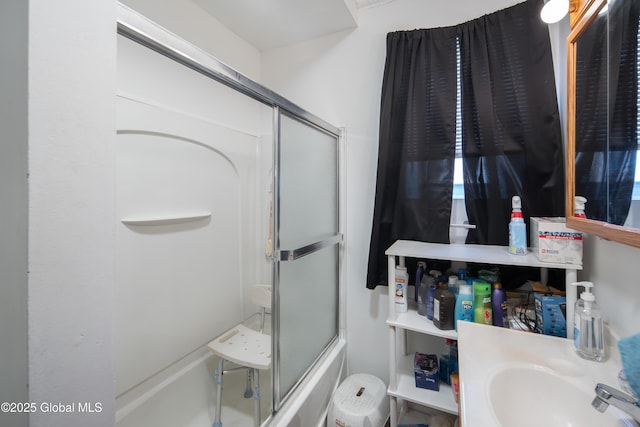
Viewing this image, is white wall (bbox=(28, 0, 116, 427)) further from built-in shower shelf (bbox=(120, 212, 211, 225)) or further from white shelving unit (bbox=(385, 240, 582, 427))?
white shelving unit (bbox=(385, 240, 582, 427))

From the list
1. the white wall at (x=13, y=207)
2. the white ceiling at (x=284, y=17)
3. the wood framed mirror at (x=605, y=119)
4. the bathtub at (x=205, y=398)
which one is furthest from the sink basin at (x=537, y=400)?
the white ceiling at (x=284, y=17)

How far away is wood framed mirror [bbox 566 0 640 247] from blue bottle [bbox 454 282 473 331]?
435 millimetres

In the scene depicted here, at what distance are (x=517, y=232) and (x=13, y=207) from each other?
1.47m

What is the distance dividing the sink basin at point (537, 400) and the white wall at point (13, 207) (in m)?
0.97

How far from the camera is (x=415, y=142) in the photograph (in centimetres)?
140

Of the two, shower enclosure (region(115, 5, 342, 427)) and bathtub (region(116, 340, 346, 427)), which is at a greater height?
shower enclosure (region(115, 5, 342, 427))

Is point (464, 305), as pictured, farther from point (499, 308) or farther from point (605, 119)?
point (605, 119)

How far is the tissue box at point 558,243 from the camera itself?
3.12 ft

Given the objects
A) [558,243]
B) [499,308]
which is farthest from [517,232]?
[499,308]

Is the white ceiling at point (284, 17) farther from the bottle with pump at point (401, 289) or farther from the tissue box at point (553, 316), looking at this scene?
the tissue box at point (553, 316)

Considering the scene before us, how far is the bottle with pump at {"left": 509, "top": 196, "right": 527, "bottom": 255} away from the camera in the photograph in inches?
42.7

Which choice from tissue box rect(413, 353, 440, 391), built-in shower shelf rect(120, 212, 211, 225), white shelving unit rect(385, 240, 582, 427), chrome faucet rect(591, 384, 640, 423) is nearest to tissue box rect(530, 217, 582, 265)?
white shelving unit rect(385, 240, 582, 427)

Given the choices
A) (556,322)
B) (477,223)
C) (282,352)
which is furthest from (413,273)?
(282,352)

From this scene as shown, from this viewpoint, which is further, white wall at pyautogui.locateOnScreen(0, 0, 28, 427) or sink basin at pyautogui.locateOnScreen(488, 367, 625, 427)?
sink basin at pyautogui.locateOnScreen(488, 367, 625, 427)
